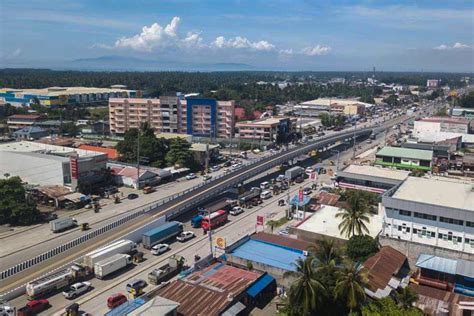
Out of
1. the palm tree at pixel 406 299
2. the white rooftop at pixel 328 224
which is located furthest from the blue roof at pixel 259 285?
the white rooftop at pixel 328 224

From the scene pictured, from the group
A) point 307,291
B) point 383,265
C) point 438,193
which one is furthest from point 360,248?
point 307,291

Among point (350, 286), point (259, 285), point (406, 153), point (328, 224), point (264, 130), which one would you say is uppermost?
point (264, 130)

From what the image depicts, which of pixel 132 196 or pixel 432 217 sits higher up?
pixel 432 217

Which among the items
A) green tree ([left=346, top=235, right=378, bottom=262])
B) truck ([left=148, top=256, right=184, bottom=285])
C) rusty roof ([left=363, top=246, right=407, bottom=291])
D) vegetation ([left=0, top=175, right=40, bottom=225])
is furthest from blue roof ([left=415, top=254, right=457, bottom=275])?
vegetation ([left=0, top=175, right=40, bottom=225])

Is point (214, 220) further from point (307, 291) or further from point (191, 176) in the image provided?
point (191, 176)

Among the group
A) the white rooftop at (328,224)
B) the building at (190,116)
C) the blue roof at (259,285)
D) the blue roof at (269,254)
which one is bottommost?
the blue roof at (259,285)

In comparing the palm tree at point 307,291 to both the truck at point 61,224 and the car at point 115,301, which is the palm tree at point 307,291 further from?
the truck at point 61,224

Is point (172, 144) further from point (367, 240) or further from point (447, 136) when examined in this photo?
point (447, 136)
